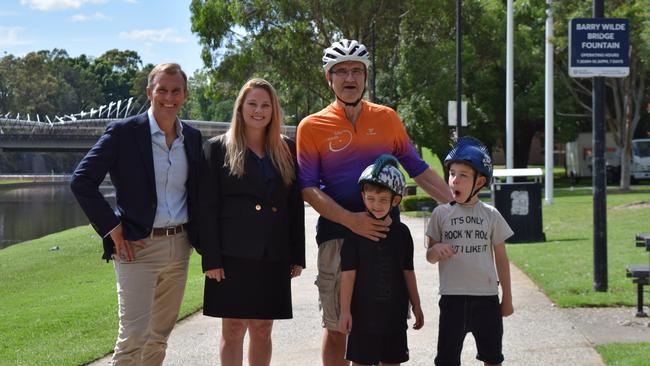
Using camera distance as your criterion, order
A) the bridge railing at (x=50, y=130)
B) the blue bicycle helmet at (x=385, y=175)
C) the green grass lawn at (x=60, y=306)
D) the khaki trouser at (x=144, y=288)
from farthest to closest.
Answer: the bridge railing at (x=50, y=130), the green grass lawn at (x=60, y=306), the khaki trouser at (x=144, y=288), the blue bicycle helmet at (x=385, y=175)

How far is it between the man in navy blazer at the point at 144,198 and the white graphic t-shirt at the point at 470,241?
4.68ft

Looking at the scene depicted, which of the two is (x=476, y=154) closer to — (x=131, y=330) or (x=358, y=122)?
(x=358, y=122)

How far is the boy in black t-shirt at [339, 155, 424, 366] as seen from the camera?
16.7ft

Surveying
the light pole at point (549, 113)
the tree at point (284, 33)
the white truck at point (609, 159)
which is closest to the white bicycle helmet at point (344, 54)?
the light pole at point (549, 113)

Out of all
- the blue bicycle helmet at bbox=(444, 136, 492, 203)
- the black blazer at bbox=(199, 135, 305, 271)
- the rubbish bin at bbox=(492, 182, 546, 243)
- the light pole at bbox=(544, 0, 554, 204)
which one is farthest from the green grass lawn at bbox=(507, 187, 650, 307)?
the black blazer at bbox=(199, 135, 305, 271)

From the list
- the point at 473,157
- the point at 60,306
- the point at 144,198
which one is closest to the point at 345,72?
the point at 473,157

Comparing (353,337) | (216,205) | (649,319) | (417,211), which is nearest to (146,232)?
(216,205)

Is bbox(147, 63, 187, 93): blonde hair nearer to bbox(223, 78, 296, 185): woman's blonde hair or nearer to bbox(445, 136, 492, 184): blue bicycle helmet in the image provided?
bbox(223, 78, 296, 185): woman's blonde hair

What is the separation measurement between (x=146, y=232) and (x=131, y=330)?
0.56 metres

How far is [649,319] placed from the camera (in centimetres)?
880

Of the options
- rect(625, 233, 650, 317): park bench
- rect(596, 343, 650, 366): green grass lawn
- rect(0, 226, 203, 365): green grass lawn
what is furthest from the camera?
rect(625, 233, 650, 317): park bench

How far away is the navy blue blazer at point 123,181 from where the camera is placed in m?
5.25

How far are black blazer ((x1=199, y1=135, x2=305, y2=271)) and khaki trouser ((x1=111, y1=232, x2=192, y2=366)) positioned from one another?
8.8 inches

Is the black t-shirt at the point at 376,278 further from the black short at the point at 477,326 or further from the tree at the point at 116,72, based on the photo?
the tree at the point at 116,72
